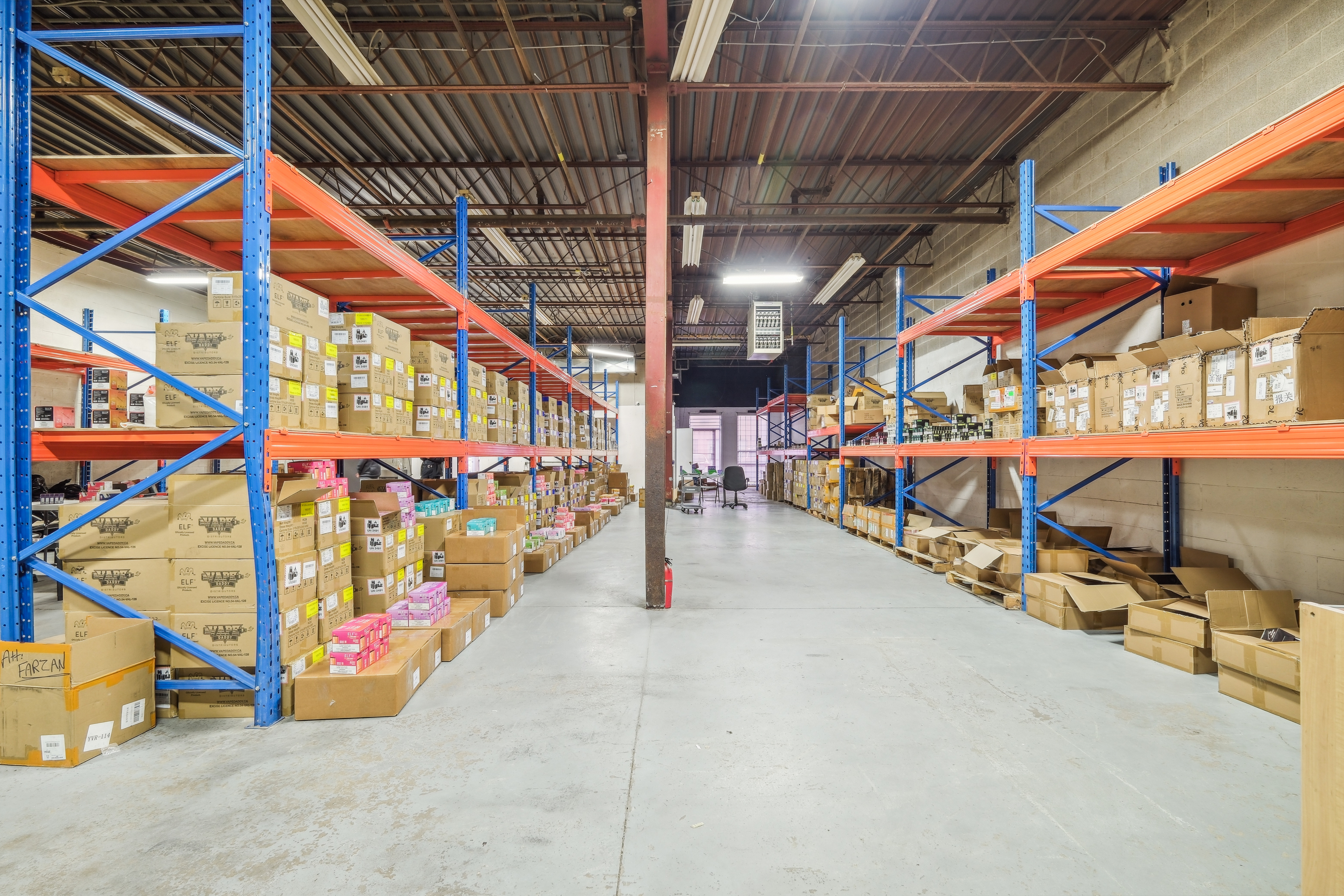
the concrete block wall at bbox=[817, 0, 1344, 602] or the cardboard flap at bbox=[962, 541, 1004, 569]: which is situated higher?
the concrete block wall at bbox=[817, 0, 1344, 602]

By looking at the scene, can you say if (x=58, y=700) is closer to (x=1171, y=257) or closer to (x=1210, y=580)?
(x=1210, y=580)

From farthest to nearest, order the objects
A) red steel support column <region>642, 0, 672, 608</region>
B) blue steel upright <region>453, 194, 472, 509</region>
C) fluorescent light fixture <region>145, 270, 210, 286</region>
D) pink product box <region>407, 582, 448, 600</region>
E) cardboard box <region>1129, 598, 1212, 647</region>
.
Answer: fluorescent light fixture <region>145, 270, 210, 286</region>, blue steel upright <region>453, 194, 472, 509</region>, red steel support column <region>642, 0, 672, 608</region>, pink product box <region>407, 582, 448, 600</region>, cardboard box <region>1129, 598, 1212, 647</region>

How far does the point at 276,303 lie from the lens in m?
3.01

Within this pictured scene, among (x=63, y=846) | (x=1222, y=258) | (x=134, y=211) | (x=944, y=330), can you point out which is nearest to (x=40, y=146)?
(x=134, y=211)

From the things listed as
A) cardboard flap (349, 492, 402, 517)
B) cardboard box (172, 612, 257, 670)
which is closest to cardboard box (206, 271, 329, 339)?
cardboard flap (349, 492, 402, 517)

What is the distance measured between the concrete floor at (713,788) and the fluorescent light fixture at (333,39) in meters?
5.03

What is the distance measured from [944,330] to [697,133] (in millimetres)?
4454

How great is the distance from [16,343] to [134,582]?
1292 mm

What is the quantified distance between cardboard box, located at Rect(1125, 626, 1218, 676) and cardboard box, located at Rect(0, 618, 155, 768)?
5861 millimetres

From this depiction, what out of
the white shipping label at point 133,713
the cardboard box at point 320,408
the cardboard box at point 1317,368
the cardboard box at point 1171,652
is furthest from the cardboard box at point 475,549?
the cardboard box at point 1317,368

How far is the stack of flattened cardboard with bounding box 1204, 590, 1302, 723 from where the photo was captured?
2799 mm

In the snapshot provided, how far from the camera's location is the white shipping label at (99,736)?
2477mm

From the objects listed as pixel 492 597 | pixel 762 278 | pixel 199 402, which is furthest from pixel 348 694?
pixel 762 278

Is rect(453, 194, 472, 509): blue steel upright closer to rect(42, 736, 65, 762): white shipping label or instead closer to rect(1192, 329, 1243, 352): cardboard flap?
rect(42, 736, 65, 762): white shipping label
